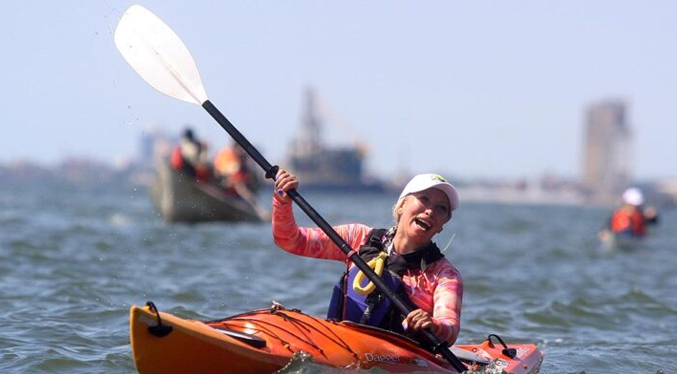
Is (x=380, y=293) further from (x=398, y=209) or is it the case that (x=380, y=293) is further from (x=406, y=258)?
(x=398, y=209)

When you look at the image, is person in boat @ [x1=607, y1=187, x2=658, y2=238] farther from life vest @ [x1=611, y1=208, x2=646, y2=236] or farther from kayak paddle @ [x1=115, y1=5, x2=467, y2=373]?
kayak paddle @ [x1=115, y1=5, x2=467, y2=373]

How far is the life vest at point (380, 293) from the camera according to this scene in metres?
6.21

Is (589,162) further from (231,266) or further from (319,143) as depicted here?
(231,266)

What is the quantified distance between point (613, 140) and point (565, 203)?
85.5ft

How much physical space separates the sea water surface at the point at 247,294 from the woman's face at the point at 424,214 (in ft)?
3.13

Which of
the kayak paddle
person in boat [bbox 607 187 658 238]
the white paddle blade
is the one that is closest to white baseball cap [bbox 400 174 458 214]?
the kayak paddle

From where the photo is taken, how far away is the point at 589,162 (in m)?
173

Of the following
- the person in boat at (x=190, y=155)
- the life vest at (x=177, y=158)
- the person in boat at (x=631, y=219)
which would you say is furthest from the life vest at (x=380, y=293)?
the life vest at (x=177, y=158)

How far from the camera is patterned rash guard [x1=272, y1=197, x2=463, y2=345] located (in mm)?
6090

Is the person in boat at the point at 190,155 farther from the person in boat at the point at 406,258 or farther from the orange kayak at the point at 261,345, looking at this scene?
the orange kayak at the point at 261,345

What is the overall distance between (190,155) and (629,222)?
7.99m

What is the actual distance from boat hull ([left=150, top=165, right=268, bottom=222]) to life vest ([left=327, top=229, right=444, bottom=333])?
17.0m

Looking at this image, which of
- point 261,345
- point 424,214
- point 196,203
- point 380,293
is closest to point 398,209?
point 424,214

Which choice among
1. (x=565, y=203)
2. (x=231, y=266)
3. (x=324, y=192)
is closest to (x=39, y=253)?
(x=231, y=266)
